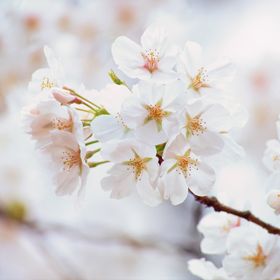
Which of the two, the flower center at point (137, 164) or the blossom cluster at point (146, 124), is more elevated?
the blossom cluster at point (146, 124)

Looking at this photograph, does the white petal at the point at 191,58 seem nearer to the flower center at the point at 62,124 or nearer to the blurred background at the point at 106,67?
the flower center at the point at 62,124

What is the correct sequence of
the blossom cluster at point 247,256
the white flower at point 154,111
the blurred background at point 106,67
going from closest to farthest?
the white flower at point 154,111
the blossom cluster at point 247,256
the blurred background at point 106,67

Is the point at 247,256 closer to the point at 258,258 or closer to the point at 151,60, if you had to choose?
the point at 258,258

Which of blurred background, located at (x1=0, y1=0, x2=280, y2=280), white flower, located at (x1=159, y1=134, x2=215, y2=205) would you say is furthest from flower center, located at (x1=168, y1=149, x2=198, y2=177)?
blurred background, located at (x1=0, y1=0, x2=280, y2=280)

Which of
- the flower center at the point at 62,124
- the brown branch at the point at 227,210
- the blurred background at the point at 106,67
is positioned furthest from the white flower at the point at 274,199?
the blurred background at the point at 106,67

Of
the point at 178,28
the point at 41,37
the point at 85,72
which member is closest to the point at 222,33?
the point at 178,28

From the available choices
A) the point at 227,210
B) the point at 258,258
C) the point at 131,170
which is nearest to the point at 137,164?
the point at 131,170
